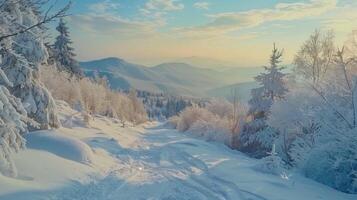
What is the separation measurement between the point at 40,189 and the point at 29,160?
8.43 feet

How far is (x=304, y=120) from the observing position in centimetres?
2534

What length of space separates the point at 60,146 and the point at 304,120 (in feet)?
48.4

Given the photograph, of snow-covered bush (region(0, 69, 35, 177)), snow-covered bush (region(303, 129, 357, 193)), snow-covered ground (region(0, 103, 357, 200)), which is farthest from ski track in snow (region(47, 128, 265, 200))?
snow-covered bush (region(303, 129, 357, 193))

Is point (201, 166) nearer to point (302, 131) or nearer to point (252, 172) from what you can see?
point (252, 172)

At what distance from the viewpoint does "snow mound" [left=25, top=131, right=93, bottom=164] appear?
15641 mm

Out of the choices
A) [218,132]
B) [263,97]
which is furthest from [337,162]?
[218,132]

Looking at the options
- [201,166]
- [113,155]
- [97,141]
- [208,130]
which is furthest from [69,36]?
[201,166]

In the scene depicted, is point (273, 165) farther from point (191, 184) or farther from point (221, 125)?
point (221, 125)

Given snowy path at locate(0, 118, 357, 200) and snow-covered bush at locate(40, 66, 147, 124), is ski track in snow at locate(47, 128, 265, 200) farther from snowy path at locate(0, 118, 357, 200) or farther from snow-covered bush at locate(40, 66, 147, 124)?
snow-covered bush at locate(40, 66, 147, 124)

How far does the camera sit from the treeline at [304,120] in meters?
15.0

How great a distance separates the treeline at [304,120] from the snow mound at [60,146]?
6866mm

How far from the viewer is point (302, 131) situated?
26250mm

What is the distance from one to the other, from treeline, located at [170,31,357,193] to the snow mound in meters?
6.87

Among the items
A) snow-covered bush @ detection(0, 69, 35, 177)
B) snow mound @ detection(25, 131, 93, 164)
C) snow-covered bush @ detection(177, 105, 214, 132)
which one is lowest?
snow-covered bush @ detection(177, 105, 214, 132)
